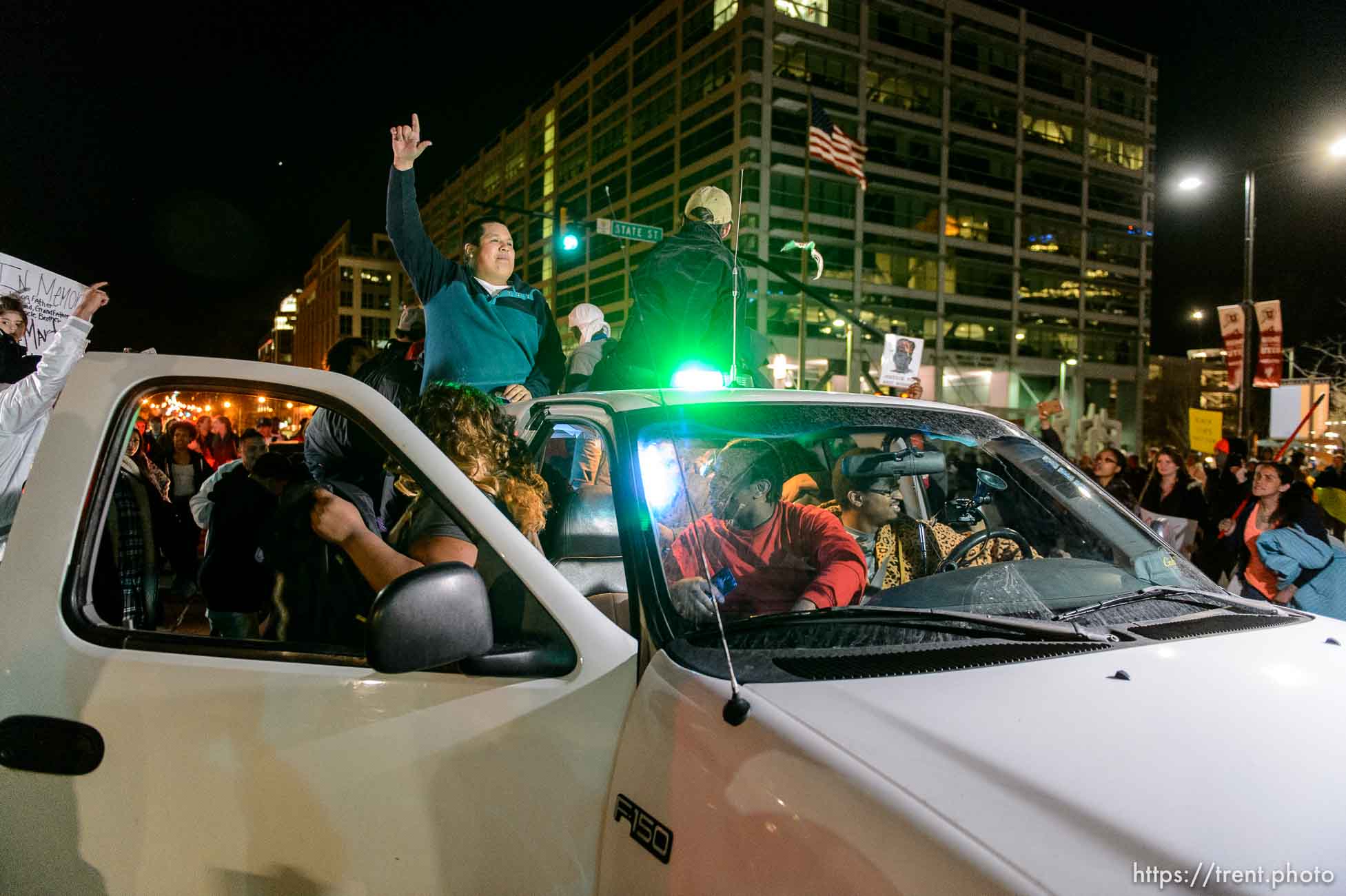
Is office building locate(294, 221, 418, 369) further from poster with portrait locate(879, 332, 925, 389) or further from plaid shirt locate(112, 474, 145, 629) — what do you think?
plaid shirt locate(112, 474, 145, 629)

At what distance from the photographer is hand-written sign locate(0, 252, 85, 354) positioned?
452 cm

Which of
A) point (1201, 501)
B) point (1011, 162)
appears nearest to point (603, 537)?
point (1201, 501)

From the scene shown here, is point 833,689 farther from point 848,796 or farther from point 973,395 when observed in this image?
point 973,395

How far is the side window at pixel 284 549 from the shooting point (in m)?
1.86

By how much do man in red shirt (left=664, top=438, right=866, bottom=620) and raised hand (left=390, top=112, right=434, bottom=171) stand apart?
225cm

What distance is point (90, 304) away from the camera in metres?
3.21

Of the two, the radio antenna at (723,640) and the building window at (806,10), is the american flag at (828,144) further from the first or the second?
the building window at (806,10)

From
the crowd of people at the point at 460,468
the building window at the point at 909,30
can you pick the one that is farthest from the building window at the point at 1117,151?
the crowd of people at the point at 460,468

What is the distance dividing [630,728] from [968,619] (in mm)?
799

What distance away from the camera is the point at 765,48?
53594mm

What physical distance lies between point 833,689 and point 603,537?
1.30m

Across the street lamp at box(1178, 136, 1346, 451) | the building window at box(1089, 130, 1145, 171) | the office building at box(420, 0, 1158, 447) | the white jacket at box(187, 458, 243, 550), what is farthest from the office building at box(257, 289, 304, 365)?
the white jacket at box(187, 458, 243, 550)

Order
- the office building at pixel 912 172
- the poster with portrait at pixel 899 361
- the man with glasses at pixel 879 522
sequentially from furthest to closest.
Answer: the office building at pixel 912 172
the poster with portrait at pixel 899 361
the man with glasses at pixel 879 522

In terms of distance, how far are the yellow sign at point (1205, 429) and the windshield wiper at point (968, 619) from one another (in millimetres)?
13188
